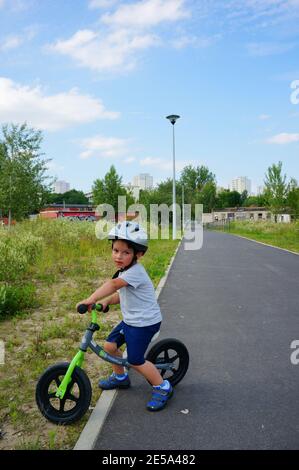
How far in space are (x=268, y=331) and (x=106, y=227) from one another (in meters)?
13.9

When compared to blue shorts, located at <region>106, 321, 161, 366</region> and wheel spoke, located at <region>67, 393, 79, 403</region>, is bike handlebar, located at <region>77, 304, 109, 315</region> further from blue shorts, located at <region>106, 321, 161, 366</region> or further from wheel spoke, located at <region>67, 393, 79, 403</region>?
wheel spoke, located at <region>67, 393, 79, 403</region>

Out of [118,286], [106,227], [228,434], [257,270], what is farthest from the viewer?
[106,227]

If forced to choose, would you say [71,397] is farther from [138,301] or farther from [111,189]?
[111,189]

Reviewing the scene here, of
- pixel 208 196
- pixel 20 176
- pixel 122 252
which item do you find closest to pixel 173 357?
pixel 122 252

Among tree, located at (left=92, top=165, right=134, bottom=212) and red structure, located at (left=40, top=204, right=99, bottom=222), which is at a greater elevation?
tree, located at (left=92, top=165, right=134, bottom=212)

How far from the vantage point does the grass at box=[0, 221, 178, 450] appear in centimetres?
309

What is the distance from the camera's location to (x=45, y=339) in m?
5.06

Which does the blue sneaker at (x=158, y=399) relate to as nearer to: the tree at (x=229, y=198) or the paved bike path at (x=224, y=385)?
the paved bike path at (x=224, y=385)

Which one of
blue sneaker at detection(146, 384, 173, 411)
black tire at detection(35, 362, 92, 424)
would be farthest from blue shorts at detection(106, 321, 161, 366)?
black tire at detection(35, 362, 92, 424)

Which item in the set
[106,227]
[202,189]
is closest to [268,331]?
[106,227]

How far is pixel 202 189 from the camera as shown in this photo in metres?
96.0

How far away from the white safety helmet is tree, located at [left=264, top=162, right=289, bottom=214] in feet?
135

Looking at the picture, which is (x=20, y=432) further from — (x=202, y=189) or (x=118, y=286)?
(x=202, y=189)
